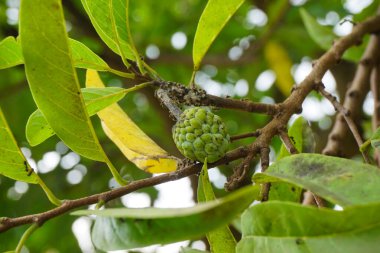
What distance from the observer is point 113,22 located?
3.96ft

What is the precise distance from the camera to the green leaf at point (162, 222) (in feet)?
2.34

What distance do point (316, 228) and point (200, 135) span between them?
39 centimetres

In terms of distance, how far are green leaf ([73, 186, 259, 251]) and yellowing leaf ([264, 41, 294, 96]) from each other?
201cm

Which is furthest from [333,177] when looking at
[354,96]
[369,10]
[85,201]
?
[369,10]

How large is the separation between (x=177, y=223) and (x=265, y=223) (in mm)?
189

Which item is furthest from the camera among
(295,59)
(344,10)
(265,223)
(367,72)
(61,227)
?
(295,59)

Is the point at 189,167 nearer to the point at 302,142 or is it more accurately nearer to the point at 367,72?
the point at 302,142

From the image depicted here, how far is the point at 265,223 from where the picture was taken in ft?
2.88

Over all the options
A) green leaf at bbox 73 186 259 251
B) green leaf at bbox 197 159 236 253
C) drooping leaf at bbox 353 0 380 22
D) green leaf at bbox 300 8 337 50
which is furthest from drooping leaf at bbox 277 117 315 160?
drooping leaf at bbox 353 0 380 22

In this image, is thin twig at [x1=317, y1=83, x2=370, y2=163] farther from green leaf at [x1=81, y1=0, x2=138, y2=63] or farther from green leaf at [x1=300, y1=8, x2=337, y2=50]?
green leaf at [x1=300, y1=8, x2=337, y2=50]

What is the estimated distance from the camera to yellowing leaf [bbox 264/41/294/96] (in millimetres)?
2797

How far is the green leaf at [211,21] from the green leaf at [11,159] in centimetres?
44

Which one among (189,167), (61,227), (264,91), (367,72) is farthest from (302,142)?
(264,91)

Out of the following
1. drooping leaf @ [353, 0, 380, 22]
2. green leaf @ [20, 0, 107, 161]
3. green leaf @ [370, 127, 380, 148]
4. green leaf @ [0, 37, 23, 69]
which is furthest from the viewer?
drooping leaf @ [353, 0, 380, 22]
